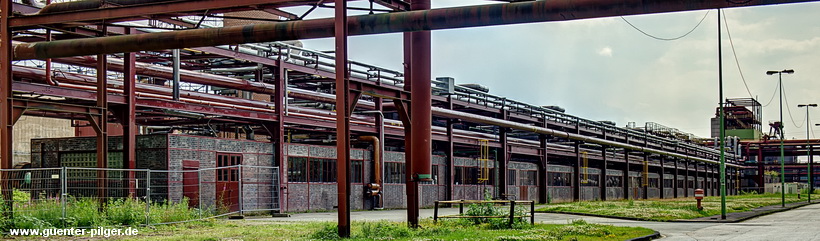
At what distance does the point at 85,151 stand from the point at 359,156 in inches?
514

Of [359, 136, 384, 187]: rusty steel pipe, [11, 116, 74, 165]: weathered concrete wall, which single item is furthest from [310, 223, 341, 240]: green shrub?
[11, 116, 74, 165]: weathered concrete wall

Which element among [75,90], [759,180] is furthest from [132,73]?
[759,180]

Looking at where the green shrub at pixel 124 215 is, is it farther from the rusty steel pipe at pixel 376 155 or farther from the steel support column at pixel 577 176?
the steel support column at pixel 577 176

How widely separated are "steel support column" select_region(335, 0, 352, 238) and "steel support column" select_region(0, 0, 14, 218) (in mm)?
8308

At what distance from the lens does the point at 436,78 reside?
46375mm

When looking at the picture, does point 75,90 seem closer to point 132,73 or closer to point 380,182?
point 132,73

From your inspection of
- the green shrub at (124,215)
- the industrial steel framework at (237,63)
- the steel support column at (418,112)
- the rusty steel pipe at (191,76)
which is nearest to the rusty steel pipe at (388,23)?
the industrial steel framework at (237,63)

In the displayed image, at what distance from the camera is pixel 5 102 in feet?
68.3

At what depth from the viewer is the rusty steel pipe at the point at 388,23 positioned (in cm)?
1678

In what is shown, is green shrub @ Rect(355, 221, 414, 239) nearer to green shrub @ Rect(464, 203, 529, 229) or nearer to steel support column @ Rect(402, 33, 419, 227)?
steel support column @ Rect(402, 33, 419, 227)

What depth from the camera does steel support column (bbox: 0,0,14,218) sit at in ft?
67.7

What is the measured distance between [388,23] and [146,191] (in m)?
11.1

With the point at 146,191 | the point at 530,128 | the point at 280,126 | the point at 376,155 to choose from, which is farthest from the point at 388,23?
the point at 530,128

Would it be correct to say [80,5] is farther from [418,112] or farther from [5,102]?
[418,112]
